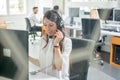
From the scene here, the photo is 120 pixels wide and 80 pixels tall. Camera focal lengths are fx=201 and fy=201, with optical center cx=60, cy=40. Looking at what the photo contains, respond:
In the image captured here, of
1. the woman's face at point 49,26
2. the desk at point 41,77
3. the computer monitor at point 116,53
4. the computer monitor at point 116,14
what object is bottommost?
the computer monitor at point 116,53

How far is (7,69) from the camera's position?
3.84 feet

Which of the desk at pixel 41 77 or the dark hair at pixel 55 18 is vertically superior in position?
the dark hair at pixel 55 18

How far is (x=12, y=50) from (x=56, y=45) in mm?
553

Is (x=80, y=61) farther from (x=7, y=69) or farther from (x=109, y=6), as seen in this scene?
(x=109, y=6)

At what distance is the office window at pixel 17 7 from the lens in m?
7.73

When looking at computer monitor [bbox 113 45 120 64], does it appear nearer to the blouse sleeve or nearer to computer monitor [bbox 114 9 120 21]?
computer monitor [bbox 114 9 120 21]

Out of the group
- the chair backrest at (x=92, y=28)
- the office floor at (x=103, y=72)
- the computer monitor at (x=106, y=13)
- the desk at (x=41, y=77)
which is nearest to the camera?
the desk at (x=41, y=77)

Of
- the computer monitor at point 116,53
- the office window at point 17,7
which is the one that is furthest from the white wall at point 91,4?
the office window at point 17,7

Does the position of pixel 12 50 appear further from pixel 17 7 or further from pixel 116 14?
pixel 17 7

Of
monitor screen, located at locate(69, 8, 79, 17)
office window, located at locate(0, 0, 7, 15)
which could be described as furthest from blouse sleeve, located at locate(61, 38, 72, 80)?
office window, located at locate(0, 0, 7, 15)

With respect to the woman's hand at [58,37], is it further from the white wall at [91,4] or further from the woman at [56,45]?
the white wall at [91,4]

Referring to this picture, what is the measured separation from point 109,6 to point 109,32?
1.13 m

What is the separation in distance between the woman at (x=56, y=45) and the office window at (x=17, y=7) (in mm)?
6312

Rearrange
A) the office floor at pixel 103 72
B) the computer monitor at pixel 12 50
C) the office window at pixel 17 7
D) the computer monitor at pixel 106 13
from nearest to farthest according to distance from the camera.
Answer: the computer monitor at pixel 12 50 → the office floor at pixel 103 72 → the computer monitor at pixel 106 13 → the office window at pixel 17 7
